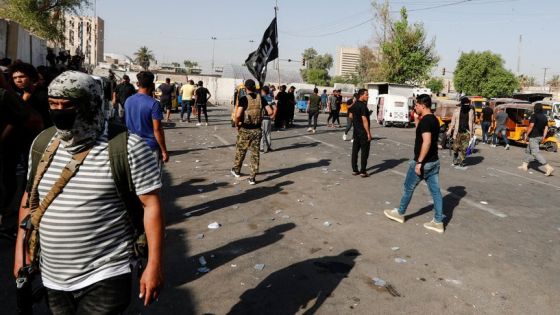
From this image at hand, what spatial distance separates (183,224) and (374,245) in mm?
2463

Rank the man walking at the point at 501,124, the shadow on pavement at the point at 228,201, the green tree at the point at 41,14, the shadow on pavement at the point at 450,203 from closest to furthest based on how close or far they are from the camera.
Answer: the shadow on pavement at the point at 228,201 < the shadow on pavement at the point at 450,203 < the man walking at the point at 501,124 < the green tree at the point at 41,14

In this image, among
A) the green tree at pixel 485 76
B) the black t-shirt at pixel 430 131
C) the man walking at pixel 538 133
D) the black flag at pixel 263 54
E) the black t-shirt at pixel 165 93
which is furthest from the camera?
the green tree at pixel 485 76

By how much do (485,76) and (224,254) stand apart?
6634 cm

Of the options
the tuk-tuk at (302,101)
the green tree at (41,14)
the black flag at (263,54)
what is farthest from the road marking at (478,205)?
the green tree at (41,14)

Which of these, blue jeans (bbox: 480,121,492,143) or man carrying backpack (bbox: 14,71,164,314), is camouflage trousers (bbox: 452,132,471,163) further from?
man carrying backpack (bbox: 14,71,164,314)

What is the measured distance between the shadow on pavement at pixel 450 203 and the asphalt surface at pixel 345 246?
43 mm

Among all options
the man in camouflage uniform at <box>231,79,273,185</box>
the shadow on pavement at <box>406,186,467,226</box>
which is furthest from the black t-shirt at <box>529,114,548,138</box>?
the man in camouflage uniform at <box>231,79,273,185</box>

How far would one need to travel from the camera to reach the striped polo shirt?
197 cm

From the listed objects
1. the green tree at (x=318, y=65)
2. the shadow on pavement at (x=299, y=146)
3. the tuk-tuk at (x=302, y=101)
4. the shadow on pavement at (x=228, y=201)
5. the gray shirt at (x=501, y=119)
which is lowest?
the shadow on pavement at (x=228, y=201)

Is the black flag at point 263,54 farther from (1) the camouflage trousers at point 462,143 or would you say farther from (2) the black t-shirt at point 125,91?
(1) the camouflage trousers at point 462,143

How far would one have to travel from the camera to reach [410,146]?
15688 millimetres

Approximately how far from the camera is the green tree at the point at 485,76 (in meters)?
60.6

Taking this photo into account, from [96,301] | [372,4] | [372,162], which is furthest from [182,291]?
[372,4]

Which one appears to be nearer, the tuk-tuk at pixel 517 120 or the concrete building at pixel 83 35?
the tuk-tuk at pixel 517 120
